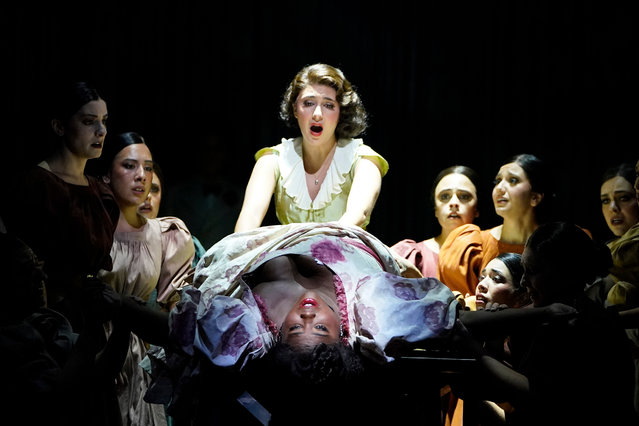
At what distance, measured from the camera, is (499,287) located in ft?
11.3

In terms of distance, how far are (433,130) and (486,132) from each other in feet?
1.20

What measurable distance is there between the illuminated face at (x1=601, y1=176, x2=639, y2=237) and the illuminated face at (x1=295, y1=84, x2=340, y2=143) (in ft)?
5.07

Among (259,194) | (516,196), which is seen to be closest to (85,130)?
(259,194)

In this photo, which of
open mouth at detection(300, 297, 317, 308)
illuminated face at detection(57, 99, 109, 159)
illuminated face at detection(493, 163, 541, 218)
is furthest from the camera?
illuminated face at detection(493, 163, 541, 218)

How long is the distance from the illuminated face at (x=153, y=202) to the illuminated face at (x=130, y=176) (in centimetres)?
39

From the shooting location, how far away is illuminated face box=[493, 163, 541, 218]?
14.1 feet

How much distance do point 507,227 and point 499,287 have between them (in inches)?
40.0

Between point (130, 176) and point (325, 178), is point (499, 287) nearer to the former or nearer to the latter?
point (325, 178)

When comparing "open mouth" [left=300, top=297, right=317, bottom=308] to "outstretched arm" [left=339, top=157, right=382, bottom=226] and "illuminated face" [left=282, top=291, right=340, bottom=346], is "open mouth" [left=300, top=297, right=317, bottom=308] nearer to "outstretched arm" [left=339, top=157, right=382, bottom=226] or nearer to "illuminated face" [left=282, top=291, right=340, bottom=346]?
"illuminated face" [left=282, top=291, right=340, bottom=346]

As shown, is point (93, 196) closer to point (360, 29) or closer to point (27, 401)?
point (27, 401)

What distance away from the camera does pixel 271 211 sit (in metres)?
5.84

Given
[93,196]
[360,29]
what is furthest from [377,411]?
[360,29]

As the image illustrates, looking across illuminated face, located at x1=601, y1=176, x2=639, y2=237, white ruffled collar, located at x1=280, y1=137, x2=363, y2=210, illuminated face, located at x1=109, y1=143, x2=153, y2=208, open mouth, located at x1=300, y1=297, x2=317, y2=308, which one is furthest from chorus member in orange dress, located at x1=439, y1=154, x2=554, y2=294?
illuminated face, located at x1=109, y1=143, x2=153, y2=208

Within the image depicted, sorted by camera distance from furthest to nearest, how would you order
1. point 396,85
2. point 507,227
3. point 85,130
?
point 396,85 < point 507,227 < point 85,130
